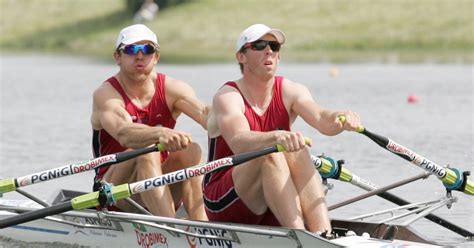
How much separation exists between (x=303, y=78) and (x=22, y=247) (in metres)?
24.2

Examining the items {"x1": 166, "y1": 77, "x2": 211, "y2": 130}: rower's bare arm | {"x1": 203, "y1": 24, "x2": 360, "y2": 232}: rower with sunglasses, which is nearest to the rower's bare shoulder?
{"x1": 203, "y1": 24, "x2": 360, "y2": 232}: rower with sunglasses

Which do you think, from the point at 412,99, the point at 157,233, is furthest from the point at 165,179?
the point at 412,99

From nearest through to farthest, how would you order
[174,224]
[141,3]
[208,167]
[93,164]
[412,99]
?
[208,167]
[174,224]
[93,164]
[412,99]
[141,3]

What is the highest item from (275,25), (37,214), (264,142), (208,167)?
(275,25)

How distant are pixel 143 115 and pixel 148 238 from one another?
4.05 ft

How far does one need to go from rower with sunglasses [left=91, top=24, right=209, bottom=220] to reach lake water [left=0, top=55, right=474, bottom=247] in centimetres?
211

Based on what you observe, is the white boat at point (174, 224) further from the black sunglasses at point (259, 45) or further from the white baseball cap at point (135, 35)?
the white baseball cap at point (135, 35)

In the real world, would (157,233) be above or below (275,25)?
below

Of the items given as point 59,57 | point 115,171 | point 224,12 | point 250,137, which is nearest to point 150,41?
point 115,171

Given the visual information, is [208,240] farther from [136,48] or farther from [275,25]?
[275,25]

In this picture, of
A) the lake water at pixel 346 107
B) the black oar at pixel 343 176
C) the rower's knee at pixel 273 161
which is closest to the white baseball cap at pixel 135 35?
the black oar at pixel 343 176

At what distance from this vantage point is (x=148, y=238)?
28.2ft

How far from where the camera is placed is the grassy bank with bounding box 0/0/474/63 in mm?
45312

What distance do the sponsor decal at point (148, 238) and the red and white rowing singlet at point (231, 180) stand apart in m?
0.42
